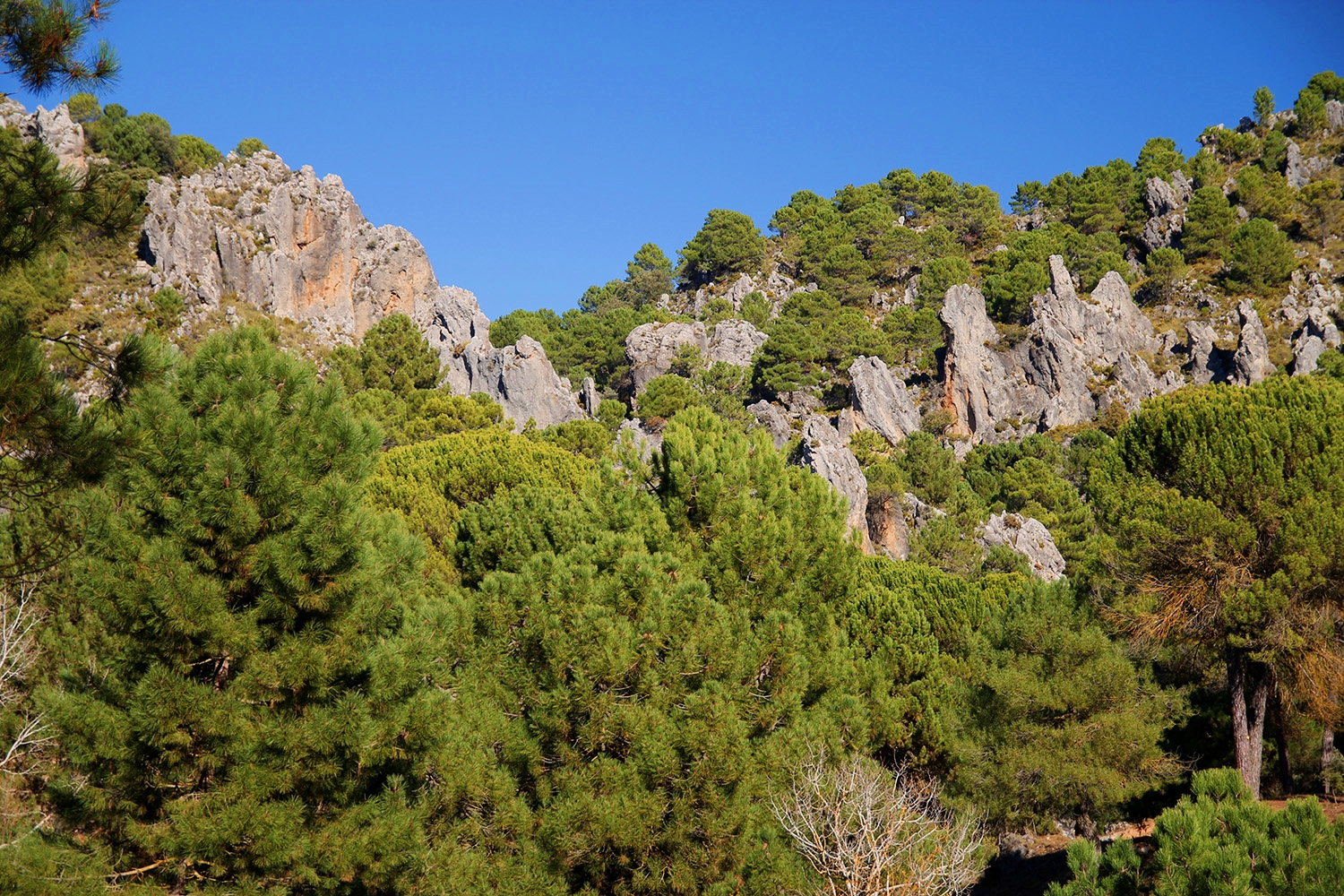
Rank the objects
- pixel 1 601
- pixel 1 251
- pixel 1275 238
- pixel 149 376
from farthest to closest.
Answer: pixel 1275 238 → pixel 1 601 → pixel 149 376 → pixel 1 251

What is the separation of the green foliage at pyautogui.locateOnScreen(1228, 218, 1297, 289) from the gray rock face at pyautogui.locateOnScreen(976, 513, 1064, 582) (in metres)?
32.7

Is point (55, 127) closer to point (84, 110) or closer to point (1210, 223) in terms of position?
point (84, 110)

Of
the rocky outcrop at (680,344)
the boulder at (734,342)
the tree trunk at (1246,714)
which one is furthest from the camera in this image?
the boulder at (734,342)

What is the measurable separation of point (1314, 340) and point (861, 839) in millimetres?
56155

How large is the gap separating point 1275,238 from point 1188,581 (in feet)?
184

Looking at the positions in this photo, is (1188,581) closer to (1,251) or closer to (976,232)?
(1,251)

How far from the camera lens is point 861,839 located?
855cm

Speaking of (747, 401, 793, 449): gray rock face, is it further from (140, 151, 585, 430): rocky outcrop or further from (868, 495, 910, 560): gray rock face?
(140, 151, 585, 430): rocky outcrop

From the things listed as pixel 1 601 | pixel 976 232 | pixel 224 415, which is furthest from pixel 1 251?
pixel 976 232

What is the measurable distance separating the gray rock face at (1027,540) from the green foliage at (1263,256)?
107ft

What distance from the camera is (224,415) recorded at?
7.38 metres

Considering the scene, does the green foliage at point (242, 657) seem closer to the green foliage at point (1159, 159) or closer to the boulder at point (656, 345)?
the boulder at point (656, 345)

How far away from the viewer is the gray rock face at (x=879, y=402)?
51.9 meters

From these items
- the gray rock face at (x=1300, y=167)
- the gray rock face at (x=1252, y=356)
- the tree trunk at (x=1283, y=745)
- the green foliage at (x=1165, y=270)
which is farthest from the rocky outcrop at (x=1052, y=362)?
the tree trunk at (x=1283, y=745)
